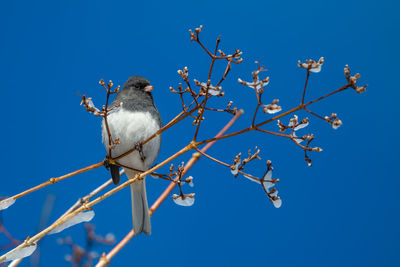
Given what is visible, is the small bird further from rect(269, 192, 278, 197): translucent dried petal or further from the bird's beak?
rect(269, 192, 278, 197): translucent dried petal

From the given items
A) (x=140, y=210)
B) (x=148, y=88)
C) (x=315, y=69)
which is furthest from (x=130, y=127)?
(x=315, y=69)

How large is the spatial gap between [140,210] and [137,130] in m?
0.27

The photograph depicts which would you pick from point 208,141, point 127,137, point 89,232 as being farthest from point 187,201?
point 127,137

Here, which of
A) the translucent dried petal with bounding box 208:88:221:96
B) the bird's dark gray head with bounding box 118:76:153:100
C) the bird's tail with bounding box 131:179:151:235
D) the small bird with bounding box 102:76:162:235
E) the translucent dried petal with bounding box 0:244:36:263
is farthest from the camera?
the bird's dark gray head with bounding box 118:76:153:100

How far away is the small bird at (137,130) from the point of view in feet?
4.13

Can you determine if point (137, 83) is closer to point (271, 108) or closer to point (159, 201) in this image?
point (159, 201)

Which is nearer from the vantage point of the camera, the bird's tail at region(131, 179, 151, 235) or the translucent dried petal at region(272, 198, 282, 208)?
the translucent dried petal at region(272, 198, 282, 208)

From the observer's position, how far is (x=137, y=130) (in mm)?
1257

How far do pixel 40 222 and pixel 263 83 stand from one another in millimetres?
534

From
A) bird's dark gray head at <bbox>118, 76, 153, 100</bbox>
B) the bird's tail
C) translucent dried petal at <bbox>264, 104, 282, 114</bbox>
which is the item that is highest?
bird's dark gray head at <bbox>118, 76, 153, 100</bbox>

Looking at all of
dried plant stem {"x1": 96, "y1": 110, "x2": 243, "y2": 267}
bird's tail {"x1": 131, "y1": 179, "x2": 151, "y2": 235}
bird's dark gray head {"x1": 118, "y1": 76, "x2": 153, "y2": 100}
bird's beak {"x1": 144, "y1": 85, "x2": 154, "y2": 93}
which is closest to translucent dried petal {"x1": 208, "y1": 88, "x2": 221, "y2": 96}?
dried plant stem {"x1": 96, "y1": 110, "x2": 243, "y2": 267}

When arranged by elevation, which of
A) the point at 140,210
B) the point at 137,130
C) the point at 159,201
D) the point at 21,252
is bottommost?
the point at 21,252

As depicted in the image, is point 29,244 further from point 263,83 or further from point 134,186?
point 134,186

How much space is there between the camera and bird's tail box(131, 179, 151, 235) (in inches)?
44.6
